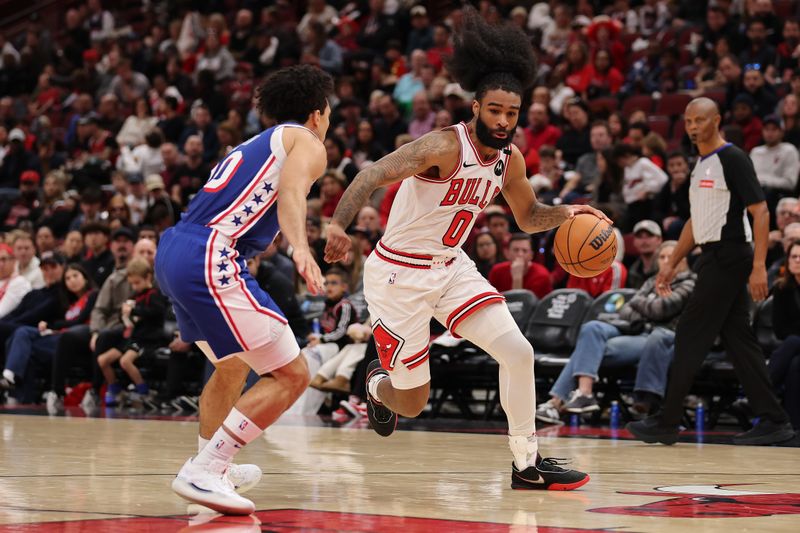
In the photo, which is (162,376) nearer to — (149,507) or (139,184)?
(139,184)

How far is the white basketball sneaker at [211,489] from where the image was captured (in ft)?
13.0

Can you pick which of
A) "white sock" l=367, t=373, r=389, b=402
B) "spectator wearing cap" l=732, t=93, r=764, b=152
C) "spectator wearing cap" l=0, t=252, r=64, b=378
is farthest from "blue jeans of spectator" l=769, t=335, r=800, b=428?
"spectator wearing cap" l=0, t=252, r=64, b=378

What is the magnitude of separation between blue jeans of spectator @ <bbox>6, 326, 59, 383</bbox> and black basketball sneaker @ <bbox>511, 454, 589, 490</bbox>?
331 inches

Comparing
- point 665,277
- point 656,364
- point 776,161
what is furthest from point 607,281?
point 665,277

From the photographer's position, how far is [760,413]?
287 inches

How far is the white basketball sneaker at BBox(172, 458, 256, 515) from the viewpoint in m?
3.97

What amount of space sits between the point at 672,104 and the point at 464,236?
8893mm

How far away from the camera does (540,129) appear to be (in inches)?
534

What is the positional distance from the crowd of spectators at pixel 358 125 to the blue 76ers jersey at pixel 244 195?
205 inches

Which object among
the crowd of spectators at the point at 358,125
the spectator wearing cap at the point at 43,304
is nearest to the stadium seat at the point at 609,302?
the crowd of spectators at the point at 358,125

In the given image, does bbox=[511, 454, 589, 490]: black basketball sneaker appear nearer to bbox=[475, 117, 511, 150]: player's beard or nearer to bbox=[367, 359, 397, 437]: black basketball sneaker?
bbox=[367, 359, 397, 437]: black basketball sneaker

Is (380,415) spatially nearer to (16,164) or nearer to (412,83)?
(412,83)

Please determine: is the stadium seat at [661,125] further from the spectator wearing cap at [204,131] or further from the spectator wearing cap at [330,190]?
the spectator wearing cap at [204,131]

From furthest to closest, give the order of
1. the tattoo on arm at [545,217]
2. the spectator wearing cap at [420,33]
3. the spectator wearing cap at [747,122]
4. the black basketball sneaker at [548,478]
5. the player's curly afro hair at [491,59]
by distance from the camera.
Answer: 1. the spectator wearing cap at [420,33]
2. the spectator wearing cap at [747,122]
3. the tattoo on arm at [545,217]
4. the player's curly afro hair at [491,59]
5. the black basketball sneaker at [548,478]
